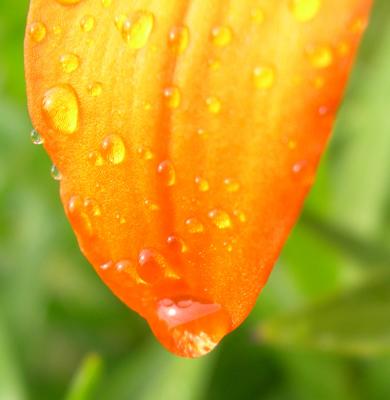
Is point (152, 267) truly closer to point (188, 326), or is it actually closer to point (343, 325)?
point (188, 326)

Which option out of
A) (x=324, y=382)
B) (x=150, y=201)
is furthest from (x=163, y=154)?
(x=324, y=382)

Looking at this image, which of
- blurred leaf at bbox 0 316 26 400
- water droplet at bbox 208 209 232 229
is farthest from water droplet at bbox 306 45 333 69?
blurred leaf at bbox 0 316 26 400

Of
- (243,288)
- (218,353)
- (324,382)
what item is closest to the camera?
(243,288)

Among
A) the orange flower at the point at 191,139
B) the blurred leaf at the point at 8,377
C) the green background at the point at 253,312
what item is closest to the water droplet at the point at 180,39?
the orange flower at the point at 191,139

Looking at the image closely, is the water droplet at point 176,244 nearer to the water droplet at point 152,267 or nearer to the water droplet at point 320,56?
the water droplet at point 152,267

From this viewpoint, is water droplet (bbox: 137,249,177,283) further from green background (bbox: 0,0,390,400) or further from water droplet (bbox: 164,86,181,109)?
green background (bbox: 0,0,390,400)

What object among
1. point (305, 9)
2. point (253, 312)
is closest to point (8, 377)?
point (253, 312)

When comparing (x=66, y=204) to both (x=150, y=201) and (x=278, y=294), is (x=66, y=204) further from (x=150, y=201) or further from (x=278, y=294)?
(x=278, y=294)
